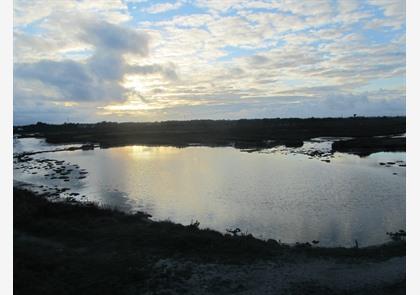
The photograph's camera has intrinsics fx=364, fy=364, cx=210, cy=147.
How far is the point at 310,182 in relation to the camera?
39656mm

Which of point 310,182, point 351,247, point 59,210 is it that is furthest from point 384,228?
point 59,210

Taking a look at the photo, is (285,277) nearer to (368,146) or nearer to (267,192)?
(267,192)

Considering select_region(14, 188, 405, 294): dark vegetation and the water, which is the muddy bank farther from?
select_region(14, 188, 405, 294): dark vegetation

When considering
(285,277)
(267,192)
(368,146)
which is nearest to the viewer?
(285,277)

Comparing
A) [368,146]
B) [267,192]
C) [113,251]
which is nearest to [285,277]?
[113,251]

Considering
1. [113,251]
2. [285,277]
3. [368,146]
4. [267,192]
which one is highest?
[368,146]

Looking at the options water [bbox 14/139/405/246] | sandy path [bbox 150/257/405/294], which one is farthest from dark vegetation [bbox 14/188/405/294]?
water [bbox 14/139/405/246]

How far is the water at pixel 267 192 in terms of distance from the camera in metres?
24.7

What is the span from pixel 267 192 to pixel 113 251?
20.6 meters

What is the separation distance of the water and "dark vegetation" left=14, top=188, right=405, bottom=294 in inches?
148

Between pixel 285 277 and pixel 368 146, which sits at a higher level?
pixel 368 146

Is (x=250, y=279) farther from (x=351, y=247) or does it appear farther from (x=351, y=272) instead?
(x=351, y=247)

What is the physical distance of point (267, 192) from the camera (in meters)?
35.6

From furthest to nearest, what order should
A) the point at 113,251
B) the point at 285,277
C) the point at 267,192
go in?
the point at 267,192 < the point at 113,251 < the point at 285,277
